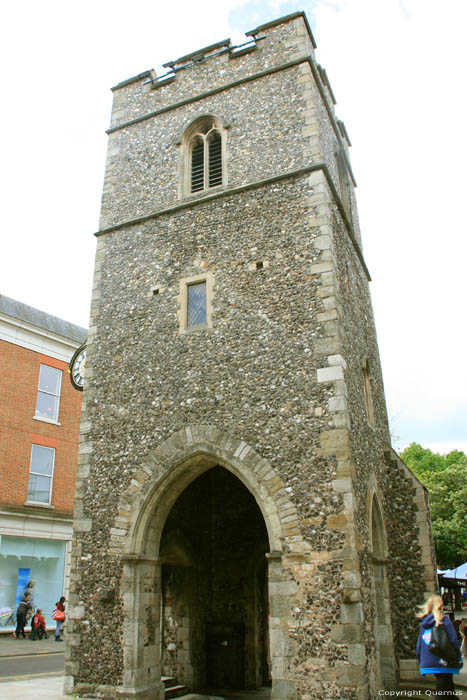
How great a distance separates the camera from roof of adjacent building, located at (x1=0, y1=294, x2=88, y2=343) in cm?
2053

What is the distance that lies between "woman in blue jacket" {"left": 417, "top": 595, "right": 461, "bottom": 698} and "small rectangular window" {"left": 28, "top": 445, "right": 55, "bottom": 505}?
16123 mm

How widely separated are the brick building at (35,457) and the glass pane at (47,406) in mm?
11

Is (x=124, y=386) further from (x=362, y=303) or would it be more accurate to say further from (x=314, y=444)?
(x=362, y=303)

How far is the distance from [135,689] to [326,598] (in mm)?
3244

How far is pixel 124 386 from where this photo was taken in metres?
10.5

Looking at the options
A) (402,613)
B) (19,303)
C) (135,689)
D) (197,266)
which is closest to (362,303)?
(197,266)

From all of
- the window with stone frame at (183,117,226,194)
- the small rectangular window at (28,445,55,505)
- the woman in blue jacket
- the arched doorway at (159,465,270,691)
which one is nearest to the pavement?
the arched doorway at (159,465,270,691)

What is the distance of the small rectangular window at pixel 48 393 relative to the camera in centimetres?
2042

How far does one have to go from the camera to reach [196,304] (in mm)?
10641

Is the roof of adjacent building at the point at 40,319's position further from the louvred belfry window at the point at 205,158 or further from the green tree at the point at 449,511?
the green tree at the point at 449,511

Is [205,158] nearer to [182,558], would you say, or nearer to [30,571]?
[182,558]

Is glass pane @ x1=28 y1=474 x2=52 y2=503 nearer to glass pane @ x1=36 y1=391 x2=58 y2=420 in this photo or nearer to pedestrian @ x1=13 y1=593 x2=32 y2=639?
glass pane @ x1=36 y1=391 x2=58 y2=420

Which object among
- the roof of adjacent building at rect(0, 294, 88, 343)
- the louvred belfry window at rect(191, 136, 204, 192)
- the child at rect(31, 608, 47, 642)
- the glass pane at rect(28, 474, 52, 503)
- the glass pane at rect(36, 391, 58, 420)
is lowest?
the child at rect(31, 608, 47, 642)

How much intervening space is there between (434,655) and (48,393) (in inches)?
687
